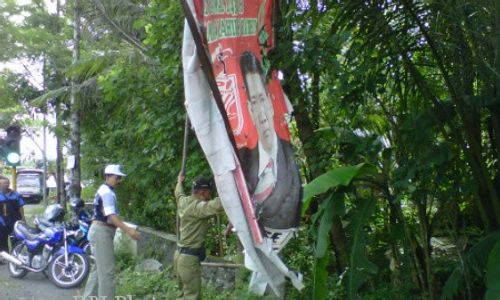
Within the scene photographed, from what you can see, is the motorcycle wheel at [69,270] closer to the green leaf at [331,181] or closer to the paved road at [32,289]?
the paved road at [32,289]

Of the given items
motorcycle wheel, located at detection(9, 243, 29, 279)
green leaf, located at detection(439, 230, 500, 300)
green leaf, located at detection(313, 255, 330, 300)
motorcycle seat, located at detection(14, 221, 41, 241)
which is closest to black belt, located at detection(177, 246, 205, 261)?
green leaf, located at detection(313, 255, 330, 300)

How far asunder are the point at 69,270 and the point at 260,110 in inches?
268

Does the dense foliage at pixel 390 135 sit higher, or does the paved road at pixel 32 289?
the dense foliage at pixel 390 135

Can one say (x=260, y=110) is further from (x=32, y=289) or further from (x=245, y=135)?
(x=32, y=289)

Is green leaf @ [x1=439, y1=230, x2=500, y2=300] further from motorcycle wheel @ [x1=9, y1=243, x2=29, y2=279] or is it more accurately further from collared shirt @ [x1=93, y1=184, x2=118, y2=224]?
motorcycle wheel @ [x1=9, y1=243, x2=29, y2=279]

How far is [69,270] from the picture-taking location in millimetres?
9641

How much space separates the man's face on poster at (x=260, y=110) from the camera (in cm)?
398

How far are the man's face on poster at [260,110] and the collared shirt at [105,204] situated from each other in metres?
3.68

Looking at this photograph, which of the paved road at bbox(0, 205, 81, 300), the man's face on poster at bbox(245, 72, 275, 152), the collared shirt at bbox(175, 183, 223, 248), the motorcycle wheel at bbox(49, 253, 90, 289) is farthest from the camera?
the motorcycle wheel at bbox(49, 253, 90, 289)

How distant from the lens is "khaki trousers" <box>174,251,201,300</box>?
6234 mm

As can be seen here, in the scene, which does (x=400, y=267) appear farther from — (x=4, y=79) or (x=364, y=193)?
(x=4, y=79)

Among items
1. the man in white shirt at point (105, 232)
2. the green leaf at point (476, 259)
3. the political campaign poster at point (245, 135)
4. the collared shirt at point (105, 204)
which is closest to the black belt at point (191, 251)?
the man in white shirt at point (105, 232)

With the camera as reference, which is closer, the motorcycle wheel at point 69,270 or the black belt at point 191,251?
the black belt at point 191,251

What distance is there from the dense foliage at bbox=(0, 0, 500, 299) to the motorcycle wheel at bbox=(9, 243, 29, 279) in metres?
4.37
